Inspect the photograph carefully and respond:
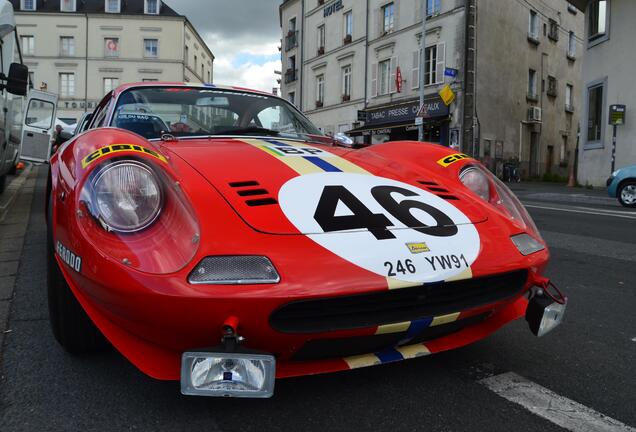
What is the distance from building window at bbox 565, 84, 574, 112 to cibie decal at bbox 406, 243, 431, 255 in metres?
28.6

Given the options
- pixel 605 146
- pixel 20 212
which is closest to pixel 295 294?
Answer: pixel 20 212

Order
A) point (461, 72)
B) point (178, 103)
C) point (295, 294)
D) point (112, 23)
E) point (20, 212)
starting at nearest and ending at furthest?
point (295, 294) < point (178, 103) < point (20, 212) < point (461, 72) < point (112, 23)

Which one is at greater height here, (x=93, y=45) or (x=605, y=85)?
(x=93, y=45)

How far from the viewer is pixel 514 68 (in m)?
23.1

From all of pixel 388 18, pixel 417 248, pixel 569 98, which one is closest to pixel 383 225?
pixel 417 248

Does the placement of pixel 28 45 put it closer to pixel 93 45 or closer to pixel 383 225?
pixel 93 45

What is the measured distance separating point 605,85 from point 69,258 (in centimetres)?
1919

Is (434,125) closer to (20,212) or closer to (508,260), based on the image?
(20,212)

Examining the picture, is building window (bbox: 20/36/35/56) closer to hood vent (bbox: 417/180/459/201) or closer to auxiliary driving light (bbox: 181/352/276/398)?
hood vent (bbox: 417/180/459/201)

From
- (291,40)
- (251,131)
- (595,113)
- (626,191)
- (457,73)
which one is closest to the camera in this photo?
(251,131)

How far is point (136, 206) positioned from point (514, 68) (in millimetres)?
24277

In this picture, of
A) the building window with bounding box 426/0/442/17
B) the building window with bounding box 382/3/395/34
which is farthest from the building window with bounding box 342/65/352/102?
the building window with bounding box 426/0/442/17

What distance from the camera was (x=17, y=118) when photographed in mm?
8039

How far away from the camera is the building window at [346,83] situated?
26663 millimetres
